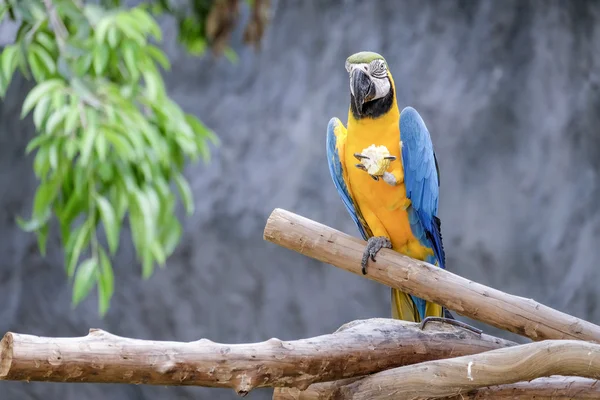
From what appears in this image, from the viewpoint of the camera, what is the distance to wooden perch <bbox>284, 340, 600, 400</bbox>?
108 cm

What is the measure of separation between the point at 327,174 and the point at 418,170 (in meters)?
1.72

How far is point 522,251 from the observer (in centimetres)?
314

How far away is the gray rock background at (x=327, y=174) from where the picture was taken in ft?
10.4

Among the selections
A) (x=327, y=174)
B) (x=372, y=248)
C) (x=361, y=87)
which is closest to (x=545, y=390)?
(x=372, y=248)

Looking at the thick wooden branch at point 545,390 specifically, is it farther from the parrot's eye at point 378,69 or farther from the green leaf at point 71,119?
the green leaf at point 71,119

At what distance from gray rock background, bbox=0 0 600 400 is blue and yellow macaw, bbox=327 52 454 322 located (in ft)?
5.00

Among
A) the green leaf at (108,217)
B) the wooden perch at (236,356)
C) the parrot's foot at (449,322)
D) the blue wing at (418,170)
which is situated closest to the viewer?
the wooden perch at (236,356)

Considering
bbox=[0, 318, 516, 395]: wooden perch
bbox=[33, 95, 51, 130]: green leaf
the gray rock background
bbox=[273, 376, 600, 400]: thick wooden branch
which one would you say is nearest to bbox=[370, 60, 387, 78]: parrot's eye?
bbox=[0, 318, 516, 395]: wooden perch

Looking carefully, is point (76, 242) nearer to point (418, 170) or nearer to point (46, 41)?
point (46, 41)

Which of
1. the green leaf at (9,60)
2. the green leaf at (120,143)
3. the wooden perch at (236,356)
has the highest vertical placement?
the green leaf at (9,60)

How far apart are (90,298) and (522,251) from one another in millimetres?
1815

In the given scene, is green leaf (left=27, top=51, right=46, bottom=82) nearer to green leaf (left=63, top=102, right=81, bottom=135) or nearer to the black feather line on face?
green leaf (left=63, top=102, right=81, bottom=135)

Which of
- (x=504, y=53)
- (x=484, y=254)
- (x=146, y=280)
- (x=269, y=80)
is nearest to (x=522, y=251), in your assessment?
(x=484, y=254)

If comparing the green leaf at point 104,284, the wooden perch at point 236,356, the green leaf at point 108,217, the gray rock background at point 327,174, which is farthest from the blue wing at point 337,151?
the gray rock background at point 327,174
